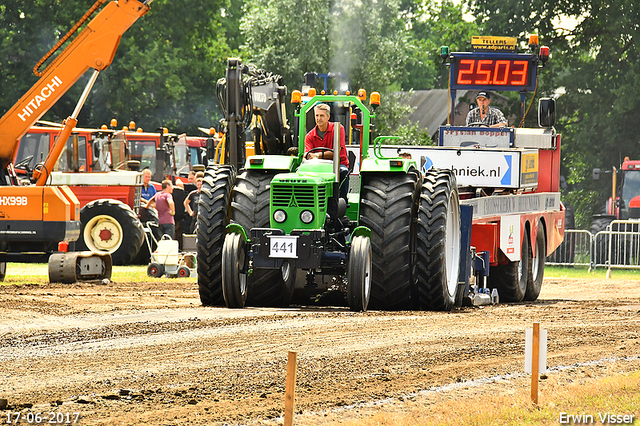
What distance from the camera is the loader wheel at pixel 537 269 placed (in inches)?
679

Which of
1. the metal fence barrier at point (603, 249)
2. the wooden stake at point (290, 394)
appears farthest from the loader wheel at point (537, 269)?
the wooden stake at point (290, 394)

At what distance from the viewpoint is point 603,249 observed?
81.9 ft

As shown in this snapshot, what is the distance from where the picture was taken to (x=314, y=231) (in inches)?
453

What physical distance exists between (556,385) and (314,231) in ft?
13.5

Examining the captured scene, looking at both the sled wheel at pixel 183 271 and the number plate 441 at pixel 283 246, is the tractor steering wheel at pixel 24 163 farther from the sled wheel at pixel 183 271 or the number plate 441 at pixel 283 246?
the number plate 441 at pixel 283 246

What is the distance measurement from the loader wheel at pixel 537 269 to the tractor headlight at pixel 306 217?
21.3ft

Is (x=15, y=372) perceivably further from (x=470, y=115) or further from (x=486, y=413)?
(x=470, y=115)

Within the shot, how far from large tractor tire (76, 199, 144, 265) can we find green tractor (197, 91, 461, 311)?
932cm

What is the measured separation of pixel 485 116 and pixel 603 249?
319 inches

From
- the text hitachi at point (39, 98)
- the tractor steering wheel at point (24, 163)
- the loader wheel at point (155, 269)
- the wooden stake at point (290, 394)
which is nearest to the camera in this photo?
the wooden stake at point (290, 394)

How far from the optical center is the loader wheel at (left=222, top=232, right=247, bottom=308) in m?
11.6

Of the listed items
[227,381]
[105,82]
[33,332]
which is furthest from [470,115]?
[105,82]

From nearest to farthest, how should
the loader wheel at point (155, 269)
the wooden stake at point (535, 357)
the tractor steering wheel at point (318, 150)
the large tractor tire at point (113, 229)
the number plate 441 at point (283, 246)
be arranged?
the wooden stake at point (535, 357) < the number plate 441 at point (283, 246) < the tractor steering wheel at point (318, 150) < the loader wheel at point (155, 269) < the large tractor tire at point (113, 229)
